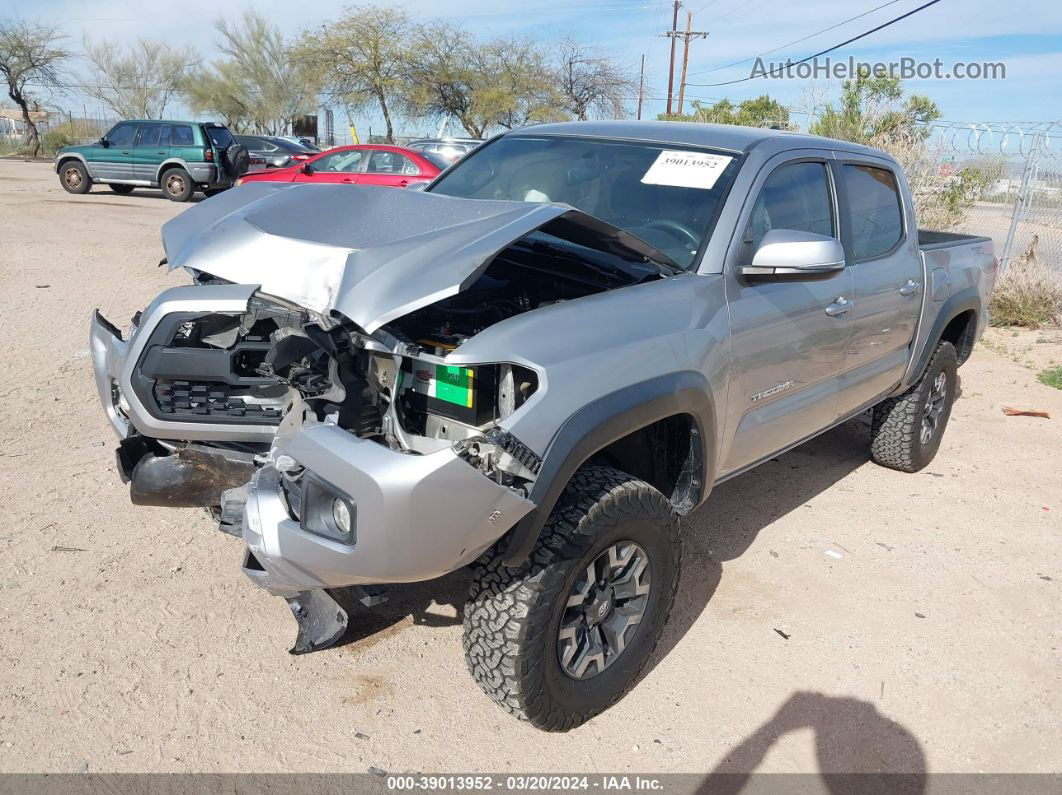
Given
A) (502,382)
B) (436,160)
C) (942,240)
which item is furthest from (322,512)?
(436,160)

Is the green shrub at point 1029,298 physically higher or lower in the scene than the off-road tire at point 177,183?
lower

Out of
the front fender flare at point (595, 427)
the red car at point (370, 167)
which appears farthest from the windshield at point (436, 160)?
the front fender flare at point (595, 427)

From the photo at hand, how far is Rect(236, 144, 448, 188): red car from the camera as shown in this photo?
540 inches

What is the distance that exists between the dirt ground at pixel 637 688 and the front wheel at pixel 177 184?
1388 cm

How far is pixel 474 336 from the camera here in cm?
241

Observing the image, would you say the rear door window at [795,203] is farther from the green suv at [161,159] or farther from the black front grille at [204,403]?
the green suv at [161,159]

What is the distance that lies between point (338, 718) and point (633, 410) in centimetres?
143

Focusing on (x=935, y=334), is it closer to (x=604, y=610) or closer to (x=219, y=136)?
(x=604, y=610)

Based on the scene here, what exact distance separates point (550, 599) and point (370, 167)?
12712 millimetres

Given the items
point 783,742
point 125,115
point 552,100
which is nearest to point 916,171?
point 783,742

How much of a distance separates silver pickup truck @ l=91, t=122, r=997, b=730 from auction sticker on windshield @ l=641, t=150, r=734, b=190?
12 millimetres

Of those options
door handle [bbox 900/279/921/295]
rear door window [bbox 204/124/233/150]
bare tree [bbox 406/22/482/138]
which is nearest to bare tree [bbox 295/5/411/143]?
bare tree [bbox 406/22/482/138]

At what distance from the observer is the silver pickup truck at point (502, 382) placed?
2.26 metres

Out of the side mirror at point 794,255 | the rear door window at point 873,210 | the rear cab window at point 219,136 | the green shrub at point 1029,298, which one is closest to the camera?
the side mirror at point 794,255
